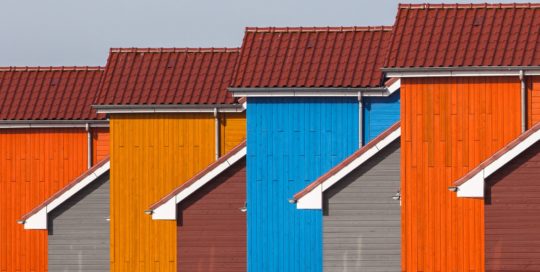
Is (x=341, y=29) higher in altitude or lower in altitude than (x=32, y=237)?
higher

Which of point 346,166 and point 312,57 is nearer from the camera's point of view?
point 346,166

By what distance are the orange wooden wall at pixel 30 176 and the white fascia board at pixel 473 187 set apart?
2121cm

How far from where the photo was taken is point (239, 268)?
51906 mm

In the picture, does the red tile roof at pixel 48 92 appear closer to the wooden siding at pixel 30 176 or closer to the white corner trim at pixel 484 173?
the wooden siding at pixel 30 176

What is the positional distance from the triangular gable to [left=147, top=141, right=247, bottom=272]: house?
194 inches

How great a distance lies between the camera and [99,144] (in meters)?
60.3

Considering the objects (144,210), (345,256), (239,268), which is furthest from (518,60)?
(144,210)

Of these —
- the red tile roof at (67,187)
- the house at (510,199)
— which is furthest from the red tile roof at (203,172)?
the house at (510,199)

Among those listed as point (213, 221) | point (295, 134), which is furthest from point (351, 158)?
point (213, 221)

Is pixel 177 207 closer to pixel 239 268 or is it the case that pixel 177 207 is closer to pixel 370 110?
pixel 239 268

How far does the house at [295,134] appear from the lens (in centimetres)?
5003

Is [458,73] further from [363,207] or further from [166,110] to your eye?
[166,110]

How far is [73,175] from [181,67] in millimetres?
7008

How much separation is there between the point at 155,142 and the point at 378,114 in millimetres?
7410
